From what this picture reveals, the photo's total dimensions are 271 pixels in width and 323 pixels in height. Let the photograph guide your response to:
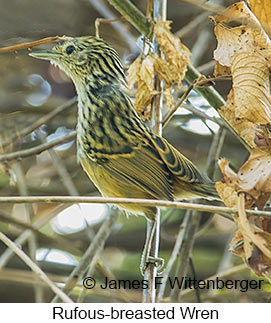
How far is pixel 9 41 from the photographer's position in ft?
5.17

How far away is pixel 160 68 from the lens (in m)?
1.29

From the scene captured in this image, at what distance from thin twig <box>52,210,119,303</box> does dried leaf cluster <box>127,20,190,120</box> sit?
0.40m

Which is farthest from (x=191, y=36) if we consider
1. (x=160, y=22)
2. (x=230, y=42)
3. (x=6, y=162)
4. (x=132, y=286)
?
(x=132, y=286)

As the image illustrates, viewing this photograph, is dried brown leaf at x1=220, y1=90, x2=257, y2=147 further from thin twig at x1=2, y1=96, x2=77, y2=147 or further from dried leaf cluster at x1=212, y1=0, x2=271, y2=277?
thin twig at x1=2, y1=96, x2=77, y2=147

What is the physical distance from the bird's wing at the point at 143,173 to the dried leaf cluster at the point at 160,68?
129 millimetres

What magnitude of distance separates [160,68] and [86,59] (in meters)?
0.21

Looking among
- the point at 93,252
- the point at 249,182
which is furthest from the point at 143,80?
the point at 93,252

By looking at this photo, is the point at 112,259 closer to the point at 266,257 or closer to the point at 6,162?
the point at 6,162

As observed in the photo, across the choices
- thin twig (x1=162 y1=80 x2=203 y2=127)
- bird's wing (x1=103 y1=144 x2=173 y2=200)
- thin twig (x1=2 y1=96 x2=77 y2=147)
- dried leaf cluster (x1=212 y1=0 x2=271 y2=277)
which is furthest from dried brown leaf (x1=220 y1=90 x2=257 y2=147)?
thin twig (x1=2 y1=96 x2=77 y2=147)

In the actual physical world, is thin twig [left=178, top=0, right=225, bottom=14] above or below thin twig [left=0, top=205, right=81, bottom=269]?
above

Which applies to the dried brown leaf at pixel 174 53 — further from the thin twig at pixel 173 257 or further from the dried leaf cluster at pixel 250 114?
the thin twig at pixel 173 257

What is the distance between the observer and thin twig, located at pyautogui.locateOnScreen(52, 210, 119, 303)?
4.54 feet
